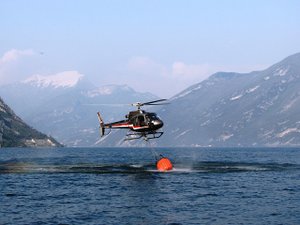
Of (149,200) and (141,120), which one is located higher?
(141,120)

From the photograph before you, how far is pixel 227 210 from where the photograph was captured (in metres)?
50.9

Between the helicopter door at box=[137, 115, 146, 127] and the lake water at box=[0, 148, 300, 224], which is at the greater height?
the helicopter door at box=[137, 115, 146, 127]

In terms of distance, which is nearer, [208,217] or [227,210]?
[208,217]

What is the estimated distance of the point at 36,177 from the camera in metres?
86.8

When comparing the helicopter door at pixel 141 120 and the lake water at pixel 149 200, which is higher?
the helicopter door at pixel 141 120

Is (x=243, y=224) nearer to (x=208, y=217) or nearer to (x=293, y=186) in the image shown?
(x=208, y=217)

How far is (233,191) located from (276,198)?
7774mm

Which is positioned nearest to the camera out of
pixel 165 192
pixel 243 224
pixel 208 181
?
pixel 243 224

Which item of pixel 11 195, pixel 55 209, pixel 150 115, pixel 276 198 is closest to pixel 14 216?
pixel 55 209

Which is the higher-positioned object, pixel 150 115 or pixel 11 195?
pixel 150 115

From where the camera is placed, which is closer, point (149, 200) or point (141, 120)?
point (149, 200)

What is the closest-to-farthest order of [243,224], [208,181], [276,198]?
1. [243,224]
2. [276,198]
3. [208,181]

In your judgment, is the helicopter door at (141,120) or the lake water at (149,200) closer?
the lake water at (149,200)

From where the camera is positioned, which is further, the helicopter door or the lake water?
the helicopter door
